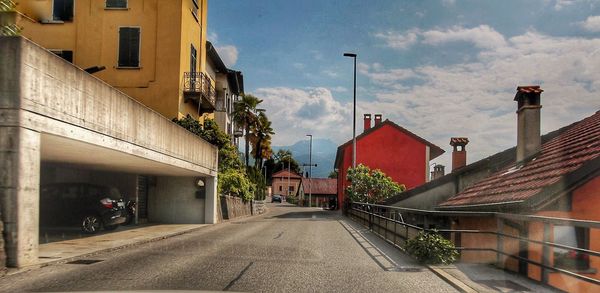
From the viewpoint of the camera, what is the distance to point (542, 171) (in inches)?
549

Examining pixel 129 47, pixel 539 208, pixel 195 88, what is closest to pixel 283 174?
pixel 195 88

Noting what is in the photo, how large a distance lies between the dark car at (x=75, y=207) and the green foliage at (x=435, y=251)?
11009 millimetres

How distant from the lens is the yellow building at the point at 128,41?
27.9 metres

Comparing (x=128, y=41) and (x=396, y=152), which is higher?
(x=128, y=41)

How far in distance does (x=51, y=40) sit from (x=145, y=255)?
2026 cm

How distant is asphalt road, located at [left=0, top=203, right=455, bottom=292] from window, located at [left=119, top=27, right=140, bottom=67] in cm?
1619

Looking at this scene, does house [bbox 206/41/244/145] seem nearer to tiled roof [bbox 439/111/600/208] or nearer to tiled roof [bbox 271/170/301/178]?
tiled roof [bbox 439/111/600/208]

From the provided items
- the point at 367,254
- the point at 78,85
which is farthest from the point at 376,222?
the point at 78,85

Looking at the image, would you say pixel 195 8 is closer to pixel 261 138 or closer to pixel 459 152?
pixel 459 152

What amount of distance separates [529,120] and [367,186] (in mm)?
22679

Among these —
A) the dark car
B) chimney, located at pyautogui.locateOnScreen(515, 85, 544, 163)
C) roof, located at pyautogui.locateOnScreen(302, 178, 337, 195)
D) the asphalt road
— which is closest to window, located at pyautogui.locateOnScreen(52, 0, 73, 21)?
the dark car

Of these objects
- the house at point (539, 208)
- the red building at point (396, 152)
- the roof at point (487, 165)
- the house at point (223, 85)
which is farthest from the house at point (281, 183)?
the house at point (539, 208)

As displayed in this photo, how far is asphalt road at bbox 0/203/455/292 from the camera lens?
8062 mm

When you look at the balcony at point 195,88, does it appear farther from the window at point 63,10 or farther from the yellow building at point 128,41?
the window at point 63,10
